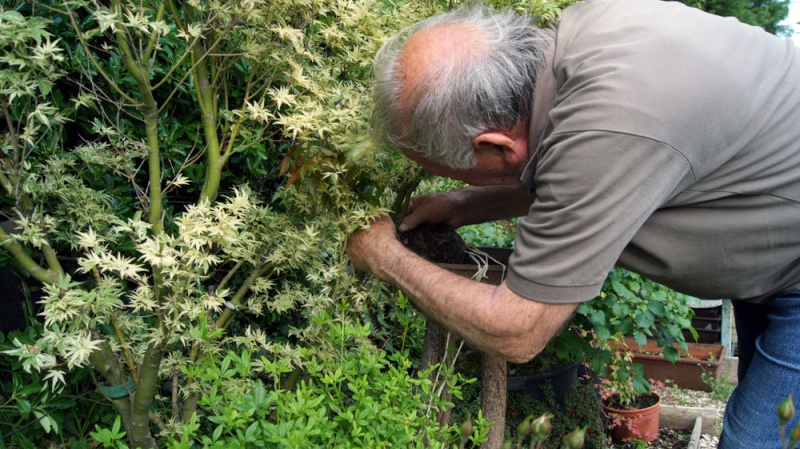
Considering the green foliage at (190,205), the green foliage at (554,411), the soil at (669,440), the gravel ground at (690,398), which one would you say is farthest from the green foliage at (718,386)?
the green foliage at (190,205)

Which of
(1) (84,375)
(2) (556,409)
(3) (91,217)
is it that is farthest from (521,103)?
(2) (556,409)

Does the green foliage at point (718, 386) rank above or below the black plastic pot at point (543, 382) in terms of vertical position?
below

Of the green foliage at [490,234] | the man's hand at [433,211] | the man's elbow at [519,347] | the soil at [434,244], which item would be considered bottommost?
the green foliage at [490,234]

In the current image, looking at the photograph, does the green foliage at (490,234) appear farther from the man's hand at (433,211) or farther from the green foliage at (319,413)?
the green foliage at (319,413)

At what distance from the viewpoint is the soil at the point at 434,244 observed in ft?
7.04

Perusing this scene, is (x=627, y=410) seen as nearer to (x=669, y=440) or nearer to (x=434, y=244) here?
(x=669, y=440)

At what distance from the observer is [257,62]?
194cm

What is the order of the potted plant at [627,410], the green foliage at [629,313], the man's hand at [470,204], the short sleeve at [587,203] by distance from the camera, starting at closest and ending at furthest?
the short sleeve at [587,203]
the man's hand at [470,204]
the green foliage at [629,313]
the potted plant at [627,410]

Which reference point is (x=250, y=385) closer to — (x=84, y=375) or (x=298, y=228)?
(x=298, y=228)

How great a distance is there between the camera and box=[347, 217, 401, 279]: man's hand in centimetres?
184

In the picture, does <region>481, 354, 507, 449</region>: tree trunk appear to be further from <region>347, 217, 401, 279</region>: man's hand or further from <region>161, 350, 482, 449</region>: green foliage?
<region>347, 217, 401, 279</region>: man's hand

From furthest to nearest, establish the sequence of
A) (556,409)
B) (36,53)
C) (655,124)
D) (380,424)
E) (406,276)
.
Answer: (556,409) < (406,276) < (380,424) < (36,53) < (655,124)

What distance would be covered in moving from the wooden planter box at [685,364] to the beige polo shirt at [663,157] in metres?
3.40

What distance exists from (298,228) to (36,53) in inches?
35.2
